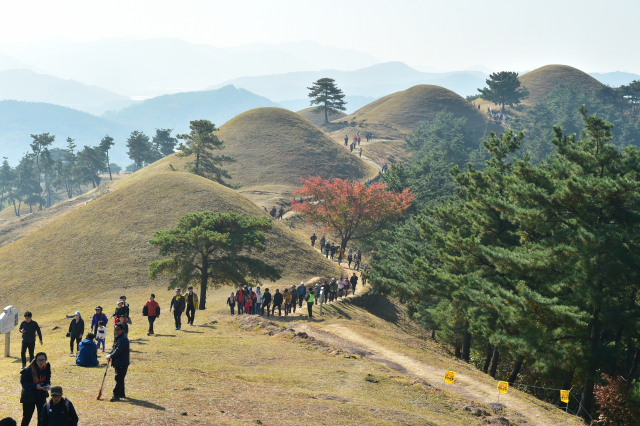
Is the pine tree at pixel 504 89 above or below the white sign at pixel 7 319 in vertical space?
above

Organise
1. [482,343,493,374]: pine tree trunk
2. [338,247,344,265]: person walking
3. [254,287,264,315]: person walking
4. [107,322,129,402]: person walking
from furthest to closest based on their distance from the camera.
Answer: [338,247,344,265]: person walking → [254,287,264,315]: person walking → [482,343,493,374]: pine tree trunk → [107,322,129,402]: person walking

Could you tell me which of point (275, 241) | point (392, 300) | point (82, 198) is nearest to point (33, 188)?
point (82, 198)

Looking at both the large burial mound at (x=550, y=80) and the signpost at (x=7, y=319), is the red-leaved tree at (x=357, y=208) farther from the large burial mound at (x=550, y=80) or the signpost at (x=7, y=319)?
the large burial mound at (x=550, y=80)

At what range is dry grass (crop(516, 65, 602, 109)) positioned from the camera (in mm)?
140750

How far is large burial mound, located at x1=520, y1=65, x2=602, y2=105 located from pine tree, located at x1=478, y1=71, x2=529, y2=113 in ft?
54.4

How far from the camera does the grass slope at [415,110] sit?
409 feet

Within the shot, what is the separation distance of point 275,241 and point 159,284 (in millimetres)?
12386

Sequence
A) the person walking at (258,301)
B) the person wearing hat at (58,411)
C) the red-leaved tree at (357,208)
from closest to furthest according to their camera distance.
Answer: the person wearing hat at (58,411) → the person walking at (258,301) → the red-leaved tree at (357,208)

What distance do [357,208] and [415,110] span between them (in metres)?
91.6

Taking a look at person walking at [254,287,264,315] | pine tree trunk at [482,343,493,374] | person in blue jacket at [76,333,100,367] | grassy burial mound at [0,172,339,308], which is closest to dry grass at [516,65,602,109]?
grassy burial mound at [0,172,339,308]

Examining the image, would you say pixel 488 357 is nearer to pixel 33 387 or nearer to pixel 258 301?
pixel 258 301

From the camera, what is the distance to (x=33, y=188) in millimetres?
125250

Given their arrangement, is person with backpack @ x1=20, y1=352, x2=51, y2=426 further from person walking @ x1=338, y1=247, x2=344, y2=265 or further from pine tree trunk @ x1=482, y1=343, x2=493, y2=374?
person walking @ x1=338, y1=247, x2=344, y2=265

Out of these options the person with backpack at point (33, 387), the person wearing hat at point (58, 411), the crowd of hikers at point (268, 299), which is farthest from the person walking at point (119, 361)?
the crowd of hikers at point (268, 299)
